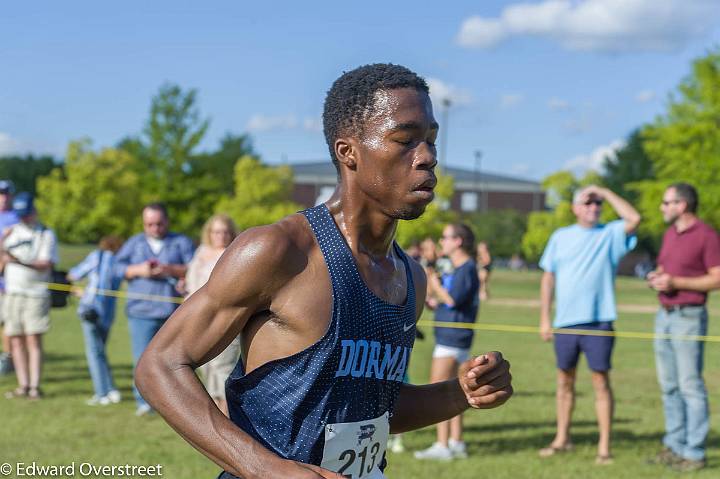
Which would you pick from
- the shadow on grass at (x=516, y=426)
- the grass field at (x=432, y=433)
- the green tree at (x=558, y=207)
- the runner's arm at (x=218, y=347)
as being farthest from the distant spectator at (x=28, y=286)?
the green tree at (x=558, y=207)

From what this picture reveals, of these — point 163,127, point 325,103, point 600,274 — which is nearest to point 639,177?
point 163,127

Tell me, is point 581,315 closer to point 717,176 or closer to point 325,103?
point 325,103

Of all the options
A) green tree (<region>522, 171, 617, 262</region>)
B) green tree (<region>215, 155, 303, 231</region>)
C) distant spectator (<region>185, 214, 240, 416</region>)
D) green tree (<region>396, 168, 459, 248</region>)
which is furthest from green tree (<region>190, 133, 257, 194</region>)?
distant spectator (<region>185, 214, 240, 416</region>)

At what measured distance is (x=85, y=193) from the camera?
5797 cm

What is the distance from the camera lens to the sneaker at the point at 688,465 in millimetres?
7129

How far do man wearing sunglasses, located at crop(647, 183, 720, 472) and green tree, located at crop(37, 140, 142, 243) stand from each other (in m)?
52.8

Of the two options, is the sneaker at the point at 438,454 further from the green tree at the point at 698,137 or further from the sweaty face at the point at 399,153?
the green tree at the point at 698,137

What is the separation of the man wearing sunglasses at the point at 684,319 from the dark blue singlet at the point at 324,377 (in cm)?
539

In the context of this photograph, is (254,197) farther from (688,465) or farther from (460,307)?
(688,465)

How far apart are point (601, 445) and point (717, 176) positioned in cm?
4114

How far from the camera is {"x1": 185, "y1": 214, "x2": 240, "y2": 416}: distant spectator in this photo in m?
7.60

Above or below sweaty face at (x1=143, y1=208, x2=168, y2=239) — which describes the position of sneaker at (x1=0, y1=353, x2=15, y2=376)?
below

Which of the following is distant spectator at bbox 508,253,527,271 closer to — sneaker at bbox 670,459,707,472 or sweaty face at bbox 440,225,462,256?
sweaty face at bbox 440,225,462,256

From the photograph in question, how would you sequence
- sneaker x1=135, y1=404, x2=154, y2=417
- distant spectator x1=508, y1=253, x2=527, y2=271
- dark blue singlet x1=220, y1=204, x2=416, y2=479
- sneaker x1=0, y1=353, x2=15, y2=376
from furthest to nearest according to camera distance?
distant spectator x1=508, y1=253, x2=527, y2=271
sneaker x1=0, y1=353, x2=15, y2=376
sneaker x1=135, y1=404, x2=154, y2=417
dark blue singlet x1=220, y1=204, x2=416, y2=479
